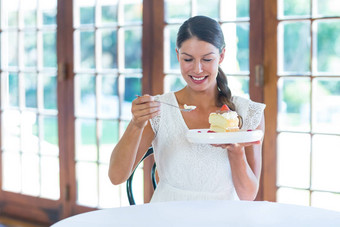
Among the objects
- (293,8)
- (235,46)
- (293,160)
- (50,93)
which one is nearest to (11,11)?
(235,46)

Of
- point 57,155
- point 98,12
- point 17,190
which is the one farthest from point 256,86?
point 17,190

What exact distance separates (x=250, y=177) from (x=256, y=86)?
3.19 ft

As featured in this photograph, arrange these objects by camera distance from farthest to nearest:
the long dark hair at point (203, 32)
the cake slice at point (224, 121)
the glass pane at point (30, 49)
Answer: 1. the glass pane at point (30, 49)
2. the long dark hair at point (203, 32)
3. the cake slice at point (224, 121)

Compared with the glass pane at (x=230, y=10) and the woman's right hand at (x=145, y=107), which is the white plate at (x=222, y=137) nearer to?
the woman's right hand at (x=145, y=107)

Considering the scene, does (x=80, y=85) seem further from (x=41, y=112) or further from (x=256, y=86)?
(x=256, y=86)

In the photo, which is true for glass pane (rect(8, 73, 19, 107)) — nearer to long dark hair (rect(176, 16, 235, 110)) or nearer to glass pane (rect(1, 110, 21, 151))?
glass pane (rect(1, 110, 21, 151))

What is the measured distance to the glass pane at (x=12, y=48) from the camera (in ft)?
12.3

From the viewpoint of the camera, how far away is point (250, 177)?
1.67 m

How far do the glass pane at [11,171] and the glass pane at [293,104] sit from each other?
1972mm

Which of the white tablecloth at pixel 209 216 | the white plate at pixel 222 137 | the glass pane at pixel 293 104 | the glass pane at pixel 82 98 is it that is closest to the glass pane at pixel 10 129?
the glass pane at pixel 82 98

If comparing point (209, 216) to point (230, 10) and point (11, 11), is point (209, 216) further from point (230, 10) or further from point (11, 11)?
point (11, 11)

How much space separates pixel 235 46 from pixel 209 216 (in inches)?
69.7

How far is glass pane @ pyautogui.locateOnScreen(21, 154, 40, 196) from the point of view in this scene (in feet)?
12.4

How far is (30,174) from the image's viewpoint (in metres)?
3.79
